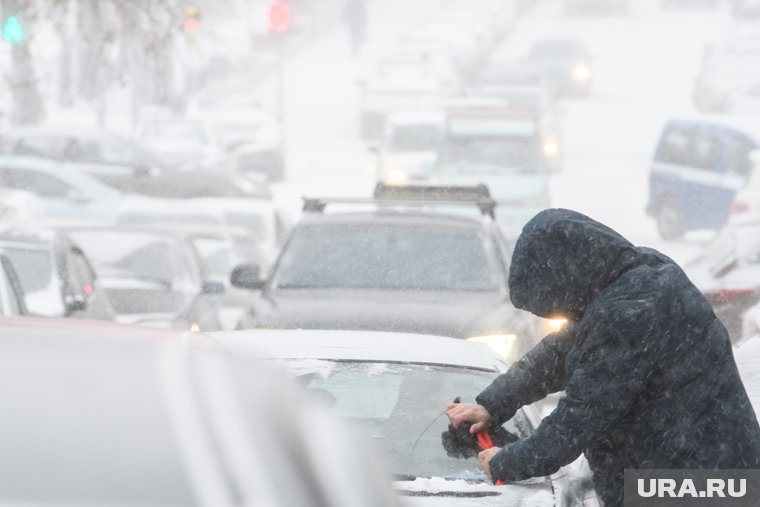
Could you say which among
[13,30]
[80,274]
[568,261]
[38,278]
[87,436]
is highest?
[87,436]

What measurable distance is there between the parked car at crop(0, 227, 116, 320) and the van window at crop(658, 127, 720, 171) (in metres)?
14.4

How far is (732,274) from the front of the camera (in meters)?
12.7

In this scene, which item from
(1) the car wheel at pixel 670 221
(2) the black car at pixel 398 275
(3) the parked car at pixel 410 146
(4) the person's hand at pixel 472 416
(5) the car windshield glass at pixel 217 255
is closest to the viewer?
(4) the person's hand at pixel 472 416

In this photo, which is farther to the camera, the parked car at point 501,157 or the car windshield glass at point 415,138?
the car windshield glass at point 415,138

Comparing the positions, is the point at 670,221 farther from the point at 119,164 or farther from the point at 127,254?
the point at 127,254

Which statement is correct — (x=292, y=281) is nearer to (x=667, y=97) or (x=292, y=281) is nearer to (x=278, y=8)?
(x=278, y=8)

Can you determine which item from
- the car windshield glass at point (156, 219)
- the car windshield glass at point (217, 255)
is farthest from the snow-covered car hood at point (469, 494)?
the car windshield glass at point (156, 219)

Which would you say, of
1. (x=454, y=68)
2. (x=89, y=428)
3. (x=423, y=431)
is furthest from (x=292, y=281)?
(x=454, y=68)

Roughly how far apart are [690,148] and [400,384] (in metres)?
21.0

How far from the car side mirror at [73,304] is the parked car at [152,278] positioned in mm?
1822

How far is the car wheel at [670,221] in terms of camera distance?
25891 mm

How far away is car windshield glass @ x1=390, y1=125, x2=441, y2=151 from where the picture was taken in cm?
3038

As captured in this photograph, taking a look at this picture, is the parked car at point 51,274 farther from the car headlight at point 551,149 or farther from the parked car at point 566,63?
the parked car at point 566,63

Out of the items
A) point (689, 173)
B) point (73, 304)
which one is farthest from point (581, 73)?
point (73, 304)
